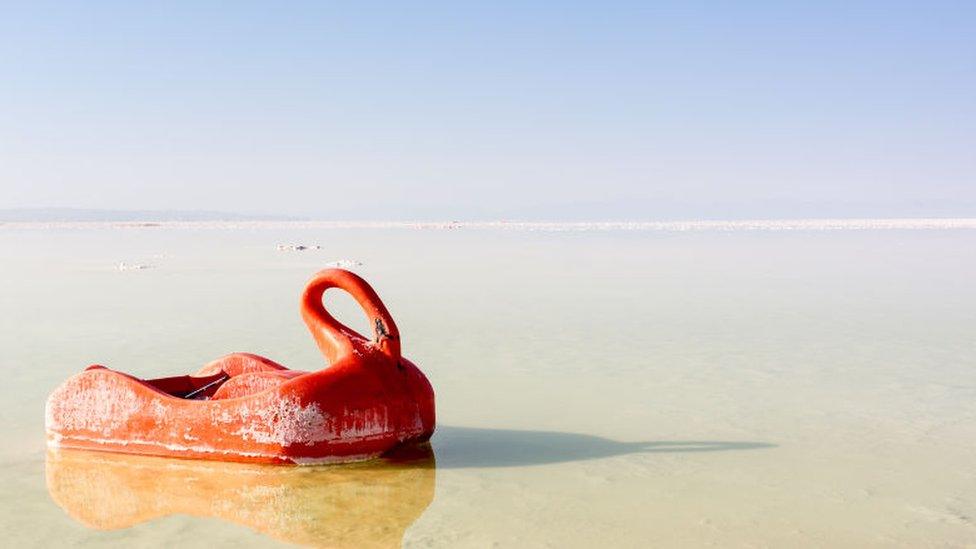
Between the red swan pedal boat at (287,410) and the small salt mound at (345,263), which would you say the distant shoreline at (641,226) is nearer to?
the small salt mound at (345,263)

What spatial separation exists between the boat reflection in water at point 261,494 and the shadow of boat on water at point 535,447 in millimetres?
229

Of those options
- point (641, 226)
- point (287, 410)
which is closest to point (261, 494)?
point (287, 410)

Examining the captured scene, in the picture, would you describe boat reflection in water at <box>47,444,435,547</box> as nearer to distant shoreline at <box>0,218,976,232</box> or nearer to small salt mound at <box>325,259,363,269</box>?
small salt mound at <box>325,259,363,269</box>

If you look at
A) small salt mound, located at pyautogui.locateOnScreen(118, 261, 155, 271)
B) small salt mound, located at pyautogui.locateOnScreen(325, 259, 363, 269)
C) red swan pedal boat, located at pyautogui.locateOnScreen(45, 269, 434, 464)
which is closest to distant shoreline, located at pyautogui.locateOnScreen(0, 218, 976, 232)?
small salt mound, located at pyautogui.locateOnScreen(325, 259, 363, 269)

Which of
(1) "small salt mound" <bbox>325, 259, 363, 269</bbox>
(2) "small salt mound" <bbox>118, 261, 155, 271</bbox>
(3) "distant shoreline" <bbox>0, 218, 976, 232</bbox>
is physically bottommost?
(3) "distant shoreline" <bbox>0, 218, 976, 232</bbox>

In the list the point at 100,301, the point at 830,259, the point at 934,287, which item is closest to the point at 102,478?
the point at 100,301

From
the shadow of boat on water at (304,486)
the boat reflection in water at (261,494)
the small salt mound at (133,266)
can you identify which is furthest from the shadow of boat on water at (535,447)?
the small salt mound at (133,266)

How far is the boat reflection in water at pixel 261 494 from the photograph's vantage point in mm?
4160

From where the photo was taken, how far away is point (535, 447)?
5441 millimetres

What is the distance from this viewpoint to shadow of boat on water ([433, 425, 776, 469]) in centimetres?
518

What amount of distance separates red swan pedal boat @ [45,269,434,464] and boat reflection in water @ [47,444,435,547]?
0.09 metres

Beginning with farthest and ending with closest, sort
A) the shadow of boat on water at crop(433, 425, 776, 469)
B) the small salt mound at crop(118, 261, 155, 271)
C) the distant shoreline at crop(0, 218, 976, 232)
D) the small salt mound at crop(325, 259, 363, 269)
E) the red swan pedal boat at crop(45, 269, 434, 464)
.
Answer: the distant shoreline at crop(0, 218, 976, 232)
the small salt mound at crop(325, 259, 363, 269)
the small salt mound at crop(118, 261, 155, 271)
the shadow of boat on water at crop(433, 425, 776, 469)
the red swan pedal boat at crop(45, 269, 434, 464)

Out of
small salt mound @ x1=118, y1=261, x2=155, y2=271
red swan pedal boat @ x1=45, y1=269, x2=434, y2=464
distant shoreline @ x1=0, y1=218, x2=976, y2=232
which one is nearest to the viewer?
red swan pedal boat @ x1=45, y1=269, x2=434, y2=464

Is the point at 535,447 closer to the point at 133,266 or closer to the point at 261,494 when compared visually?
the point at 261,494
